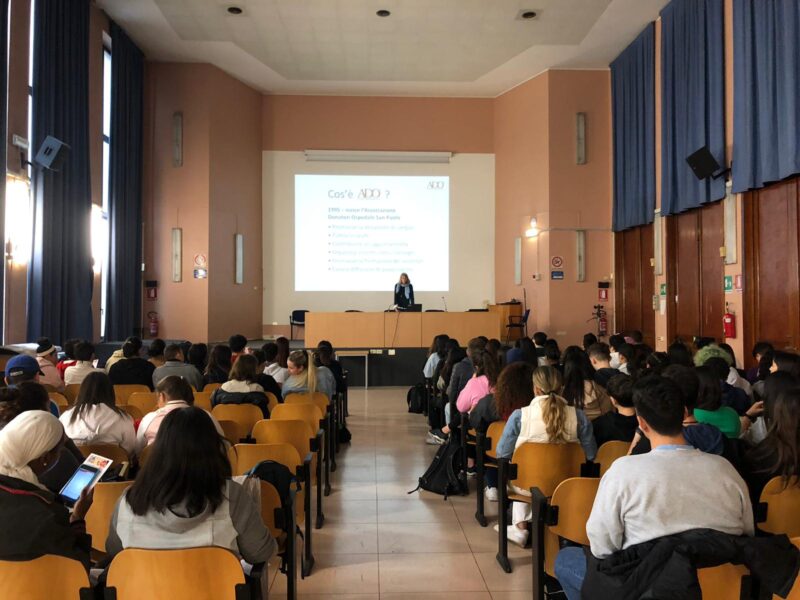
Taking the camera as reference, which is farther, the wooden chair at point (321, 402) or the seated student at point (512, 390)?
the wooden chair at point (321, 402)

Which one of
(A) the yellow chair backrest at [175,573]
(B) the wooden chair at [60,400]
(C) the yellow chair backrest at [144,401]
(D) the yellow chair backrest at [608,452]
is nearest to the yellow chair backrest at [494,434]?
(D) the yellow chair backrest at [608,452]

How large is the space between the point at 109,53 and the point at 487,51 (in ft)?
23.1

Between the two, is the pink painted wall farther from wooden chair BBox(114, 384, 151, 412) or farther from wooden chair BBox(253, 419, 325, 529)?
wooden chair BBox(253, 419, 325, 529)

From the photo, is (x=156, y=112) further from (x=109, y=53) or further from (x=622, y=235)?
(x=622, y=235)

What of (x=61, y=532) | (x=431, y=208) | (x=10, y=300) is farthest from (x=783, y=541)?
(x=431, y=208)

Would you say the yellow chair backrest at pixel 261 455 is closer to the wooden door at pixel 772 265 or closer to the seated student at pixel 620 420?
the seated student at pixel 620 420

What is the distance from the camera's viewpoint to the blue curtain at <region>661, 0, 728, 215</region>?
8.39 metres

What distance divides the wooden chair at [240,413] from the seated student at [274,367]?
3.62 ft

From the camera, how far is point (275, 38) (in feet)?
37.2

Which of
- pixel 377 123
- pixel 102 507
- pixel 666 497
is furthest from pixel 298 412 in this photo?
pixel 377 123

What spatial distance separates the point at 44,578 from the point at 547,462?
227 cm

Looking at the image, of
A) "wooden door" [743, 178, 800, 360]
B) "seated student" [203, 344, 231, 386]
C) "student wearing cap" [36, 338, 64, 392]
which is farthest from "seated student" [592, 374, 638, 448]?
"wooden door" [743, 178, 800, 360]

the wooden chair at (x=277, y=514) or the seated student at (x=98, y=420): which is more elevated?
the seated student at (x=98, y=420)

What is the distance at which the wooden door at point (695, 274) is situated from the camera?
884cm
